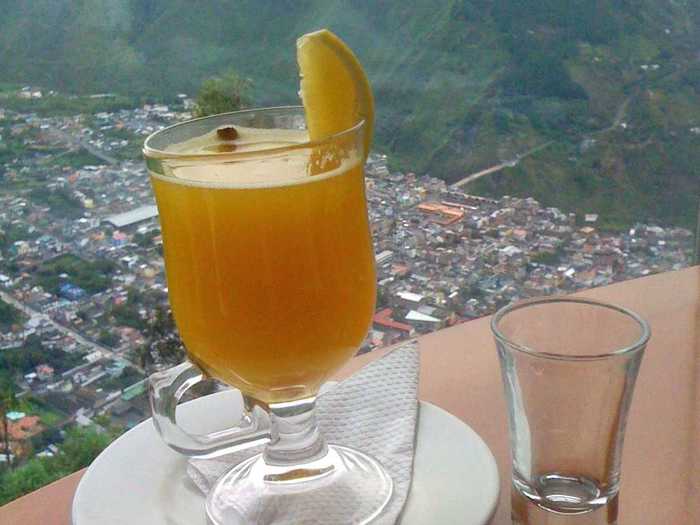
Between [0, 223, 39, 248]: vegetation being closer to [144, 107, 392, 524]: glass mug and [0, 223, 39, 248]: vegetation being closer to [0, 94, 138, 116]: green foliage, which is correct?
[0, 94, 138, 116]: green foliage

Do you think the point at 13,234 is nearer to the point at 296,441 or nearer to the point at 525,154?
the point at 296,441

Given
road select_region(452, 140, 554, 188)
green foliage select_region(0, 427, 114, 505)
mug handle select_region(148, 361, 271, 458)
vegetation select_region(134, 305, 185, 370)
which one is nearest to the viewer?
mug handle select_region(148, 361, 271, 458)

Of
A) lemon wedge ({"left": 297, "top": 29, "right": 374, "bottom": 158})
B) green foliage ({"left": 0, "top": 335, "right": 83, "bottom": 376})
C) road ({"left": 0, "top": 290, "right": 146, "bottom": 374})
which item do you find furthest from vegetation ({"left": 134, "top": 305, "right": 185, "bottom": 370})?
lemon wedge ({"left": 297, "top": 29, "right": 374, "bottom": 158})

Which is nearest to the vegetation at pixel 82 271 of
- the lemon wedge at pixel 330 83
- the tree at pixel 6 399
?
the tree at pixel 6 399

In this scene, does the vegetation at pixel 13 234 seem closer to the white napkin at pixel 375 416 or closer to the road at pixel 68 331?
the road at pixel 68 331

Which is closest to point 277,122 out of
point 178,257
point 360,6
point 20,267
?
point 178,257

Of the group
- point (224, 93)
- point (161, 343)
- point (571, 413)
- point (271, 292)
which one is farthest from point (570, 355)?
point (224, 93)
